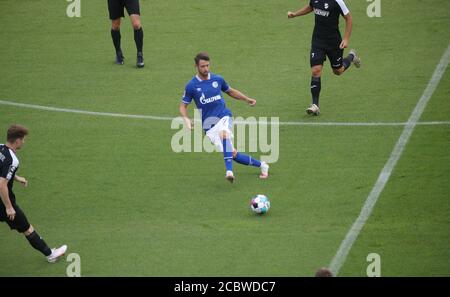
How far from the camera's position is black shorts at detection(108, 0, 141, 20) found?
781 inches

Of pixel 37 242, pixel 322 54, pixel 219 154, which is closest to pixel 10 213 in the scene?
pixel 37 242

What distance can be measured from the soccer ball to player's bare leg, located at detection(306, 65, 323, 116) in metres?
3.92

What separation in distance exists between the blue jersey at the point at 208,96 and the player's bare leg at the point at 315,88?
9.02 feet

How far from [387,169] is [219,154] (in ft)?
10.5

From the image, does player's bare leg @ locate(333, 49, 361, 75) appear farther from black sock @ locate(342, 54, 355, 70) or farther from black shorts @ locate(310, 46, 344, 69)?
black shorts @ locate(310, 46, 344, 69)

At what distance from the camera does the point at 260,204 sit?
14.0m

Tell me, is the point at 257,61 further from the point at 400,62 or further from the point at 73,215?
the point at 73,215

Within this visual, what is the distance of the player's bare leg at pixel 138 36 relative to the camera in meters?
19.8

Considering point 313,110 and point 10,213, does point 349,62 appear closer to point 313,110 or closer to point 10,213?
point 313,110

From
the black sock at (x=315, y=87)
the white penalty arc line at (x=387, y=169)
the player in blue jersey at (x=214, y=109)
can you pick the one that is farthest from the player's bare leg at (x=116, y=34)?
the white penalty arc line at (x=387, y=169)

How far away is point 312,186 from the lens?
15086 mm

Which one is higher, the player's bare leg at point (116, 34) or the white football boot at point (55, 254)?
the player's bare leg at point (116, 34)

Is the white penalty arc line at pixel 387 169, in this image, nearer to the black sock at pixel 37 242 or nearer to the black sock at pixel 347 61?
the black sock at pixel 347 61

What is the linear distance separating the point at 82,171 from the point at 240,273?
15.6 feet
